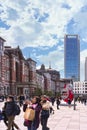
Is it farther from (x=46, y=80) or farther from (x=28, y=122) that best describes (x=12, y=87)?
(x=28, y=122)

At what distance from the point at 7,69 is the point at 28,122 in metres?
86.9

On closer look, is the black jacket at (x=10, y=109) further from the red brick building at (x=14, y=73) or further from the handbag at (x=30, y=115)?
the red brick building at (x=14, y=73)

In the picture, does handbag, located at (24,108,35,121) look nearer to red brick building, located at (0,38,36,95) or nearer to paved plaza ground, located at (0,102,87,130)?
paved plaza ground, located at (0,102,87,130)

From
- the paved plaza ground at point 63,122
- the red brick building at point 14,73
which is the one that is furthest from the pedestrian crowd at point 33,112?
the red brick building at point 14,73

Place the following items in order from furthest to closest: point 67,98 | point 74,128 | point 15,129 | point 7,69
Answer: point 7,69 < point 67,98 < point 74,128 < point 15,129

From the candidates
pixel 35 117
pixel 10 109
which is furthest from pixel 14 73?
pixel 35 117

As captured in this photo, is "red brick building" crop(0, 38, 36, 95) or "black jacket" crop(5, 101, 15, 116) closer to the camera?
"black jacket" crop(5, 101, 15, 116)

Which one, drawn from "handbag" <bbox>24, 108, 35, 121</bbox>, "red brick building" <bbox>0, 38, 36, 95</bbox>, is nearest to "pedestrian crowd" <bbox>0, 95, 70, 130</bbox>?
"handbag" <bbox>24, 108, 35, 121</bbox>

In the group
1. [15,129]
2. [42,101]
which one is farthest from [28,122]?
[15,129]

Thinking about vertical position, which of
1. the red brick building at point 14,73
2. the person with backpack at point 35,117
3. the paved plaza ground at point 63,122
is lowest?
the paved plaza ground at point 63,122

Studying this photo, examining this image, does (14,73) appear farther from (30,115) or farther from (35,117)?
(30,115)

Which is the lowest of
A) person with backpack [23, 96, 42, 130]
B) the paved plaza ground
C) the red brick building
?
the paved plaza ground

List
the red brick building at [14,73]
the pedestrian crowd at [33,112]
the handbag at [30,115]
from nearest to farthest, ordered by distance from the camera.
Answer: the handbag at [30,115] < the pedestrian crowd at [33,112] < the red brick building at [14,73]

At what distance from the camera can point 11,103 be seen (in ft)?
46.8
